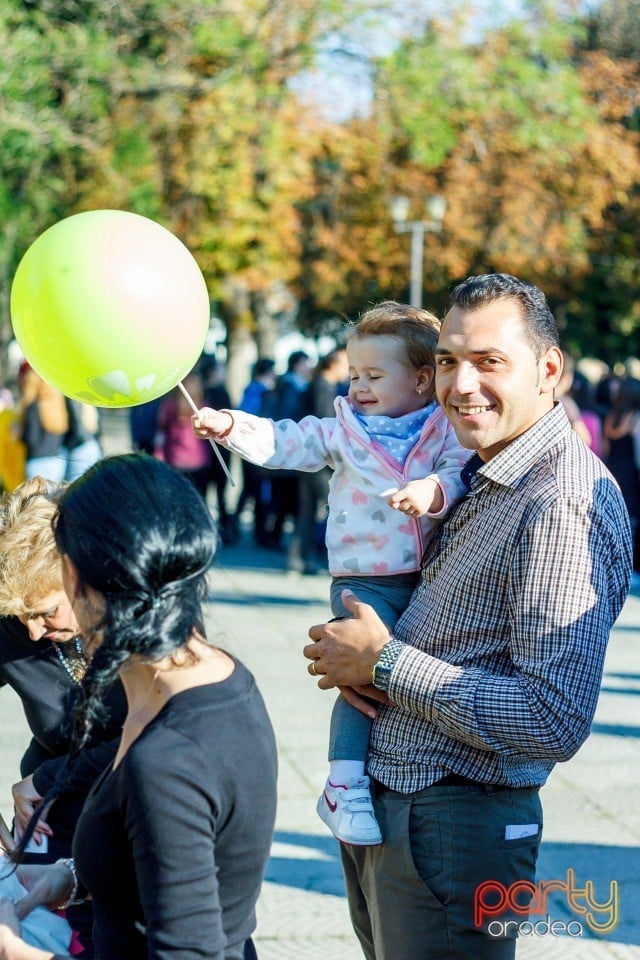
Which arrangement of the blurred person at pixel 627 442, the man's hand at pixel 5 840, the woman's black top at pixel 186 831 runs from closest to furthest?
the woman's black top at pixel 186 831, the man's hand at pixel 5 840, the blurred person at pixel 627 442

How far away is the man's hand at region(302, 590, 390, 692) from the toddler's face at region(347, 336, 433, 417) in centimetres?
69

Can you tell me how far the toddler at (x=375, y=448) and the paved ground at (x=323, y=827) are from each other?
39cm

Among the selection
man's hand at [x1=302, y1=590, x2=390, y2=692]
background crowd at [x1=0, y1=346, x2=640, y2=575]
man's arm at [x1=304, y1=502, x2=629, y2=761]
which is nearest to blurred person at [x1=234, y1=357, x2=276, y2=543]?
background crowd at [x1=0, y1=346, x2=640, y2=575]

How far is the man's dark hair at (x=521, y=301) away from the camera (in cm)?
231

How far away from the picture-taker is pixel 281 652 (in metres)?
7.64

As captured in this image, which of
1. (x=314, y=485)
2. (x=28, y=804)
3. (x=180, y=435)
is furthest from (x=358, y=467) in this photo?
(x=180, y=435)

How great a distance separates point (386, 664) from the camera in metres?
2.29

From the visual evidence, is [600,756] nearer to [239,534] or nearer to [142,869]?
[142,869]

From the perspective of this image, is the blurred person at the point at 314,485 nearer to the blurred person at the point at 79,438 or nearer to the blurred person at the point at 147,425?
the blurred person at the point at 79,438

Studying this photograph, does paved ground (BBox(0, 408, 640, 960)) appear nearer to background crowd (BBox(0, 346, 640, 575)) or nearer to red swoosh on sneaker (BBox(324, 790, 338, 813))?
red swoosh on sneaker (BBox(324, 790, 338, 813))

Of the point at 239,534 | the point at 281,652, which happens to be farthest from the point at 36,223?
the point at 281,652

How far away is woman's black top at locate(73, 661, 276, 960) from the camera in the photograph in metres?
1.73

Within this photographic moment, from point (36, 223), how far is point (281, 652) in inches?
377

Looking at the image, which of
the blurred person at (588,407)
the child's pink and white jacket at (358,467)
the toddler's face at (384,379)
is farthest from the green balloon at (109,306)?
the blurred person at (588,407)
